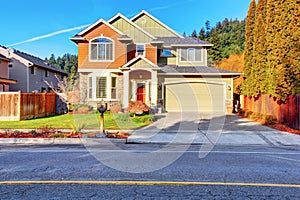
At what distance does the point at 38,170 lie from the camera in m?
5.17

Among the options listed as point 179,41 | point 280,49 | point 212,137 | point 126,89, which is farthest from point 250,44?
point 212,137

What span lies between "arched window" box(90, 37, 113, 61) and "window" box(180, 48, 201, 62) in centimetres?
672

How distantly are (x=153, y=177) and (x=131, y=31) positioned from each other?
58.8 ft

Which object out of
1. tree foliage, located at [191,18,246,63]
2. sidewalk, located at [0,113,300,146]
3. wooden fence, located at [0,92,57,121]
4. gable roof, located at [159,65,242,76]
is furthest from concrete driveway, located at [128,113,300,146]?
tree foliage, located at [191,18,246,63]

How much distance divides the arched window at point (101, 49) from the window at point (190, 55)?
6.72m

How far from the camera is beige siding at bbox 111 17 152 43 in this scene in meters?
20.7

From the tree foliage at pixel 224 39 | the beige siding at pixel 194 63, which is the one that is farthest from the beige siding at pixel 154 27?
the tree foliage at pixel 224 39

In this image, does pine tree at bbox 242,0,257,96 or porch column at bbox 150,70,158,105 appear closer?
porch column at bbox 150,70,158,105

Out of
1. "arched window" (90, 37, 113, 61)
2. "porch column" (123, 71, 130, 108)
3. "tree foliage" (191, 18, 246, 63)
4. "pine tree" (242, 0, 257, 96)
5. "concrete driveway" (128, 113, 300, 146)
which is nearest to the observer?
"concrete driveway" (128, 113, 300, 146)

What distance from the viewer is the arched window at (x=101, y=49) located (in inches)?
772

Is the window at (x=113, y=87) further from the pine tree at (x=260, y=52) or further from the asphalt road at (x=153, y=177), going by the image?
the asphalt road at (x=153, y=177)

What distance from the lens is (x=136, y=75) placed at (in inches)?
776

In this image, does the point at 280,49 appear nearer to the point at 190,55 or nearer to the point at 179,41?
the point at 190,55

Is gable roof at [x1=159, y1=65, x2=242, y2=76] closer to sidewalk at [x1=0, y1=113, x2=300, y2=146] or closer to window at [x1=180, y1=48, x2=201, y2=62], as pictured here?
window at [x1=180, y1=48, x2=201, y2=62]
